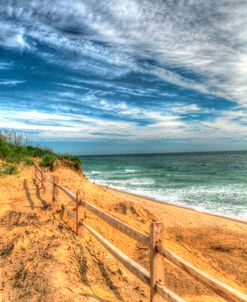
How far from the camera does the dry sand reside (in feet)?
15.8

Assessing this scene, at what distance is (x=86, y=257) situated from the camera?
575cm

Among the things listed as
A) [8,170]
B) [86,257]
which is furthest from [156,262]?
[8,170]

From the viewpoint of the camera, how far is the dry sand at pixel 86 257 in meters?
4.82

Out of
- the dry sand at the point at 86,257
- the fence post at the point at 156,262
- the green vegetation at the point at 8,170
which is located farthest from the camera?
the green vegetation at the point at 8,170

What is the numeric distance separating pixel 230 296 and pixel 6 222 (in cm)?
700

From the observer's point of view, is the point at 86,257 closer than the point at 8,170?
Yes

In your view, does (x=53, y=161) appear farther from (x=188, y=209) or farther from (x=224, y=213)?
(x=224, y=213)

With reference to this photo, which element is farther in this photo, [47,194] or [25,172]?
[25,172]

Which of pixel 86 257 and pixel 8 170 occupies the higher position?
pixel 8 170

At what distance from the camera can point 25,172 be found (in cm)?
1792

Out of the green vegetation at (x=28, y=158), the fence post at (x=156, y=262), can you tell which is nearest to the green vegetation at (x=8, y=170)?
the green vegetation at (x=28, y=158)

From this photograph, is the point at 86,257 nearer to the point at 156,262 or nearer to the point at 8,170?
the point at 156,262

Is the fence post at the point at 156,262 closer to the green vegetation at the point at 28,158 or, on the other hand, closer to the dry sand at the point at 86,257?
the dry sand at the point at 86,257

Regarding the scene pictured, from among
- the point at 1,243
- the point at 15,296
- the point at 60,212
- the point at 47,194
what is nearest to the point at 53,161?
the point at 47,194
